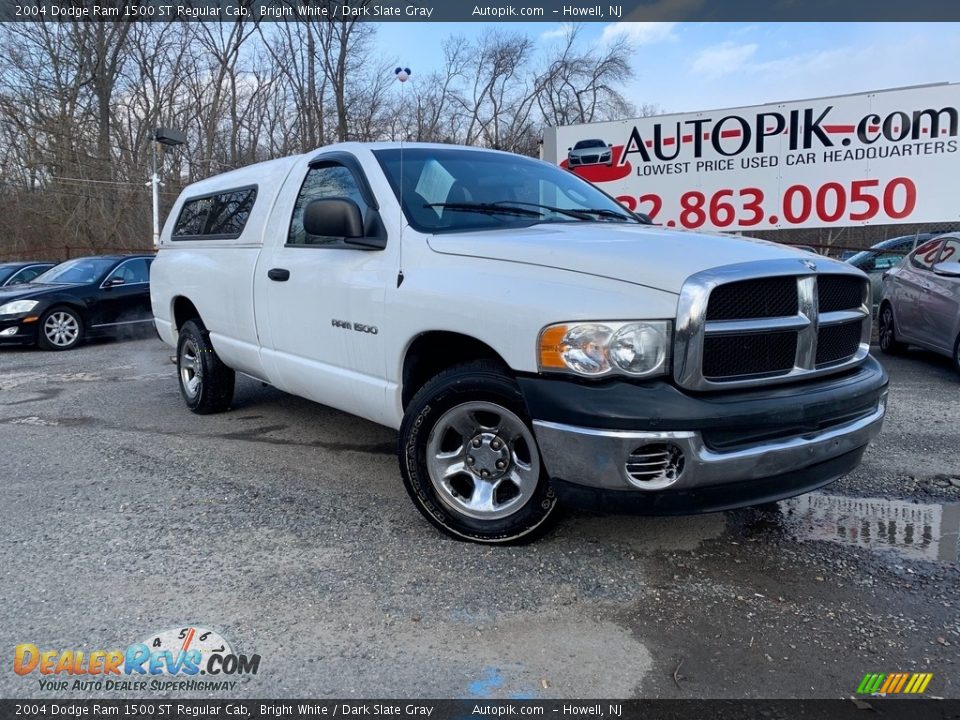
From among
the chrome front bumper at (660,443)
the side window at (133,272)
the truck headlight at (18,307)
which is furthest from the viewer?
the side window at (133,272)

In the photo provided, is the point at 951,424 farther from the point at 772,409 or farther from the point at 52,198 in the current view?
the point at 52,198

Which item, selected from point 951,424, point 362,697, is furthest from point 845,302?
point 951,424

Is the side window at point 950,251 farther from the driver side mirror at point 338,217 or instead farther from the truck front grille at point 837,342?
the driver side mirror at point 338,217

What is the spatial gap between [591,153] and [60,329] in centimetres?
899

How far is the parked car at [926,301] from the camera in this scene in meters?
7.09

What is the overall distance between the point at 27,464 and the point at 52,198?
31.7m

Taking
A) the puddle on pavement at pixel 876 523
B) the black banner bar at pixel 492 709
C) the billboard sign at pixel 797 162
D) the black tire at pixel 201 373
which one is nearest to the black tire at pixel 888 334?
the billboard sign at pixel 797 162

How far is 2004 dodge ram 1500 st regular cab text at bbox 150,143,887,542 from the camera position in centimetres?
273

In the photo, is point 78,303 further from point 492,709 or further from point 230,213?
point 492,709

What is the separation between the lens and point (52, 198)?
102 ft

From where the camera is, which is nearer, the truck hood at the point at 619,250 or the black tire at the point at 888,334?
the truck hood at the point at 619,250

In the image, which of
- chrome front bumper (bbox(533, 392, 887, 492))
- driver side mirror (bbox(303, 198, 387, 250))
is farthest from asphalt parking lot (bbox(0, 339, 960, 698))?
driver side mirror (bbox(303, 198, 387, 250))

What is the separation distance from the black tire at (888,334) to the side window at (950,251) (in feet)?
3.40

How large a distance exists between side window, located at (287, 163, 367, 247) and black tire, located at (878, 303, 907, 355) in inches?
282
